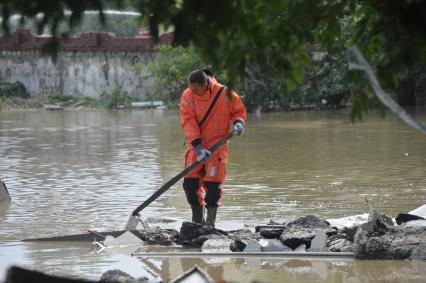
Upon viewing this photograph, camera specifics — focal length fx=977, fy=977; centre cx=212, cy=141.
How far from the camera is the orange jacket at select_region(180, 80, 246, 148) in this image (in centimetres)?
953

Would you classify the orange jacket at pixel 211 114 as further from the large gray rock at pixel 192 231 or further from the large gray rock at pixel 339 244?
the large gray rock at pixel 339 244

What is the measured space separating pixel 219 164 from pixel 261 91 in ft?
81.4

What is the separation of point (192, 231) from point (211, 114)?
4.09 ft

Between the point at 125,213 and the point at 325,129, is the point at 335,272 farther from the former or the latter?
the point at 325,129

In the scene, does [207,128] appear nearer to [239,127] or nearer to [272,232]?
[239,127]

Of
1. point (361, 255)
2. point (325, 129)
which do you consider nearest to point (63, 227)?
point (361, 255)

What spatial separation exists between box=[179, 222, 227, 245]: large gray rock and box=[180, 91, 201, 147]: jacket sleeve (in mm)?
861

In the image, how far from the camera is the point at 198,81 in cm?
939

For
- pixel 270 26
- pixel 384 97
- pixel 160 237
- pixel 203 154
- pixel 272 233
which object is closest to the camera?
pixel 384 97

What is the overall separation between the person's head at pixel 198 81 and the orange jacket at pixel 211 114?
8 cm

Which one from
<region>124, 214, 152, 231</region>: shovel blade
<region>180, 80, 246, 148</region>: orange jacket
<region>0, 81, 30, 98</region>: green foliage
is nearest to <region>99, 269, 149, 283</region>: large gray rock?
<region>124, 214, 152, 231</region>: shovel blade

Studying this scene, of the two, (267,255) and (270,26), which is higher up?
(270,26)

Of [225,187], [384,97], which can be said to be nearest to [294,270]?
[384,97]

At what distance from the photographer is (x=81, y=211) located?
11.3 metres
